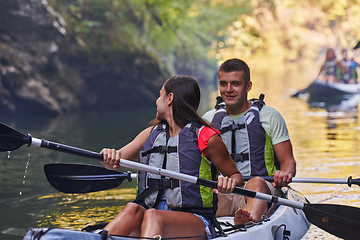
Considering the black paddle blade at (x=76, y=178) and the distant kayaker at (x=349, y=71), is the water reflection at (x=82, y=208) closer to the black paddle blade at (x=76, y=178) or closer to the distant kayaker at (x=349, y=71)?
the black paddle blade at (x=76, y=178)

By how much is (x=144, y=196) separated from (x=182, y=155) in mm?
294

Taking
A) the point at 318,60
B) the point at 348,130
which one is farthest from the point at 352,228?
the point at 318,60

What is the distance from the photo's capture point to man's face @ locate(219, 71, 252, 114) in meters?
3.21

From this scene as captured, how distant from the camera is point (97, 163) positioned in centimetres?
628

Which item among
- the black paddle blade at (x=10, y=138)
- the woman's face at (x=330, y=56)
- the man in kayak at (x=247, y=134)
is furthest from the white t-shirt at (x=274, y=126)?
the woman's face at (x=330, y=56)

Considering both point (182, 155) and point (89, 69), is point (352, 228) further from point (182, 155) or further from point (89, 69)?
point (89, 69)

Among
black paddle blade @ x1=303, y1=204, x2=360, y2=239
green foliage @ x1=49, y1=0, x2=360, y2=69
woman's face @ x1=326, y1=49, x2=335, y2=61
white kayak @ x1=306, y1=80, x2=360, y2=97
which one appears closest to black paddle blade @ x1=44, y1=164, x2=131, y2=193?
black paddle blade @ x1=303, y1=204, x2=360, y2=239

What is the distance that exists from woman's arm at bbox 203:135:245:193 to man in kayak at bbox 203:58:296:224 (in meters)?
0.80

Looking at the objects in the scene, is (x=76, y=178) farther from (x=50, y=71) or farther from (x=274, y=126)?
(x=50, y=71)

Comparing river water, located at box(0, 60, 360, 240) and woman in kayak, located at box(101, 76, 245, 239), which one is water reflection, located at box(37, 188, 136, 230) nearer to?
river water, located at box(0, 60, 360, 240)

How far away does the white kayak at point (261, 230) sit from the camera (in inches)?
73.9

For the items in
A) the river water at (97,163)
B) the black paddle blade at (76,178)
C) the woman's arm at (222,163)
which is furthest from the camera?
the river water at (97,163)

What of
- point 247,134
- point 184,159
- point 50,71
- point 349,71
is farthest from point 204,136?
point 349,71

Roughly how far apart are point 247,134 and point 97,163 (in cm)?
355
